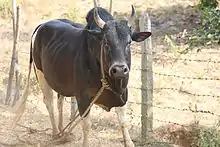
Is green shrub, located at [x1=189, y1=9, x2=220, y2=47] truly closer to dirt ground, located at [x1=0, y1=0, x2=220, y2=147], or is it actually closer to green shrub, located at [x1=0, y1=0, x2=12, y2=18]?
dirt ground, located at [x1=0, y1=0, x2=220, y2=147]

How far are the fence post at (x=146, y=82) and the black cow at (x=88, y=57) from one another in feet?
1.77

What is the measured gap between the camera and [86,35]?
180 inches

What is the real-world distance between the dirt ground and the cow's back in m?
0.90

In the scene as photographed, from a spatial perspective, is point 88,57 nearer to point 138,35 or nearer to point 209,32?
point 138,35

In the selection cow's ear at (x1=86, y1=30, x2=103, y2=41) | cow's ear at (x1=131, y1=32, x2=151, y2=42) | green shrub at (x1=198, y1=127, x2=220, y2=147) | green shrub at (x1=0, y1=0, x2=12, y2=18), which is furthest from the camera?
green shrub at (x1=0, y1=0, x2=12, y2=18)

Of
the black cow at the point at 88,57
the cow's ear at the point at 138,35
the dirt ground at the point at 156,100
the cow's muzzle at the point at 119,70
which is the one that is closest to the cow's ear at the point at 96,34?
the black cow at the point at 88,57

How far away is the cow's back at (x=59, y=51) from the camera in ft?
15.6

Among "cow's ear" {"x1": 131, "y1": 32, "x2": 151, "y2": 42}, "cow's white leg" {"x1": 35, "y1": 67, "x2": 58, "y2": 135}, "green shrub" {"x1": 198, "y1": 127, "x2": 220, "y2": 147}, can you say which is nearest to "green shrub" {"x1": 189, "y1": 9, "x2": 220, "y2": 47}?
"cow's ear" {"x1": 131, "y1": 32, "x2": 151, "y2": 42}

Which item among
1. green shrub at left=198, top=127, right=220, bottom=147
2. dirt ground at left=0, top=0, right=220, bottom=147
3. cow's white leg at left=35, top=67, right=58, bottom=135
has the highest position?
cow's white leg at left=35, top=67, right=58, bottom=135

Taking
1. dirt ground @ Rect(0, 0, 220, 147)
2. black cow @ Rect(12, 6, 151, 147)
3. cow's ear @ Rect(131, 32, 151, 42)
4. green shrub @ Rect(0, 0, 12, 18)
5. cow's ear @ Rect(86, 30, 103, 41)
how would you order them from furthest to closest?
green shrub @ Rect(0, 0, 12, 18)
dirt ground @ Rect(0, 0, 220, 147)
cow's ear @ Rect(131, 32, 151, 42)
cow's ear @ Rect(86, 30, 103, 41)
black cow @ Rect(12, 6, 151, 147)

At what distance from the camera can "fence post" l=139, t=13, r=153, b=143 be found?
5.12 metres

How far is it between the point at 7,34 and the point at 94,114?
21.1ft

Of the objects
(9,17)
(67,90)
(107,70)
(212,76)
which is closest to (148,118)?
(67,90)

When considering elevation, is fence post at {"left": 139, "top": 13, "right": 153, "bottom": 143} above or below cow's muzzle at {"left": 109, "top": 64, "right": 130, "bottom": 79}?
below
